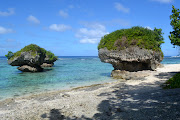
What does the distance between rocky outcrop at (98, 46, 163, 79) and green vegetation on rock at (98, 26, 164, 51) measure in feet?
2.12

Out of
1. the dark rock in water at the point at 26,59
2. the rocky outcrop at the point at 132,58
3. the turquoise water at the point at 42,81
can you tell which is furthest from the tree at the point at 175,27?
the dark rock in water at the point at 26,59

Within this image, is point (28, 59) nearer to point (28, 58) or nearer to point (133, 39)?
point (28, 58)

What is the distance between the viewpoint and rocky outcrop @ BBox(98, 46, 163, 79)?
19031 millimetres

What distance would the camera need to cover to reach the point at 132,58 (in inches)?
763

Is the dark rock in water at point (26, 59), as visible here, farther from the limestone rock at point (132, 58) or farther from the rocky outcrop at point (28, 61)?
the limestone rock at point (132, 58)

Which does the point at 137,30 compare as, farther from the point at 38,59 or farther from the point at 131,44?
the point at 38,59

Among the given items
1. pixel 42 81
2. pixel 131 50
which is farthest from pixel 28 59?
pixel 131 50

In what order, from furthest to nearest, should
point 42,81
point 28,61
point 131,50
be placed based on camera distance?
Result: point 28,61 → point 42,81 → point 131,50

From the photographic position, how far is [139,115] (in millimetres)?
6562

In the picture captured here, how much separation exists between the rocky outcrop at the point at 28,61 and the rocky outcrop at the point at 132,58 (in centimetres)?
1590

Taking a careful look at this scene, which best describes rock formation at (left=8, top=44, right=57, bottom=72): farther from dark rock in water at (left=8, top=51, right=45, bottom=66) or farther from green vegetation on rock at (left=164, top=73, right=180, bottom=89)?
green vegetation on rock at (left=164, top=73, right=180, bottom=89)

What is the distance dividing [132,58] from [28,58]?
21.3m

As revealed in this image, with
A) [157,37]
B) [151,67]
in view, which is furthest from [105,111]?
[157,37]

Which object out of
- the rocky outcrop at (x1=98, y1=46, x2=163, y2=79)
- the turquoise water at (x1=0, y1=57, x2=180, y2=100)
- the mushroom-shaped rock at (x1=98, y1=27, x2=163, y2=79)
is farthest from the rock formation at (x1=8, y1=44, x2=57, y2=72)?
the rocky outcrop at (x1=98, y1=46, x2=163, y2=79)
